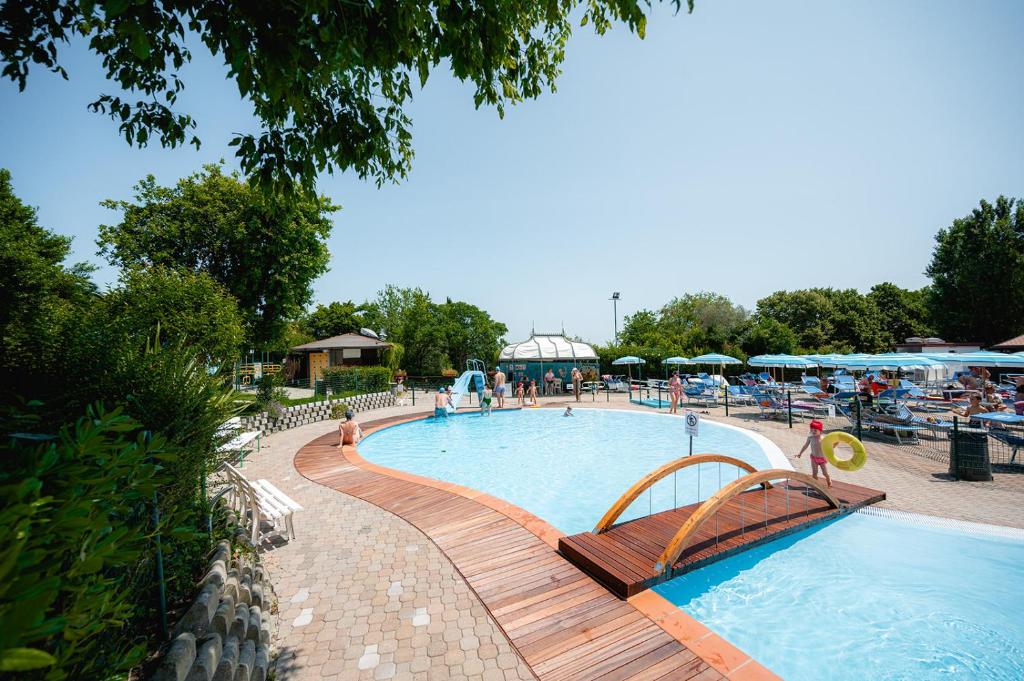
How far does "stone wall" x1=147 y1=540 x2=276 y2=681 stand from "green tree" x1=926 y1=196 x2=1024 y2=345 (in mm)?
51604

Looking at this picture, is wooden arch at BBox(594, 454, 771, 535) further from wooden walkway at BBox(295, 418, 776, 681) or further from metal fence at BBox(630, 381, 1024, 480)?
metal fence at BBox(630, 381, 1024, 480)

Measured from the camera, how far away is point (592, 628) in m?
3.97

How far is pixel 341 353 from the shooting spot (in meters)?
34.6

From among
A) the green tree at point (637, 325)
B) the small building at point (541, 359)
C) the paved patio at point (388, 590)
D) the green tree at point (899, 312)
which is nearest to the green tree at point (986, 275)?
the green tree at point (899, 312)

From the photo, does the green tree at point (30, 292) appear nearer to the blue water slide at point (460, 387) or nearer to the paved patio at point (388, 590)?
the paved patio at point (388, 590)

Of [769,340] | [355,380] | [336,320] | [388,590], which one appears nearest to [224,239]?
[355,380]

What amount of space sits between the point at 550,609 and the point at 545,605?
0.08 meters

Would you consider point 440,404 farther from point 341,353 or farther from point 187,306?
point 341,353

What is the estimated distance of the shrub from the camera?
20.2 metres

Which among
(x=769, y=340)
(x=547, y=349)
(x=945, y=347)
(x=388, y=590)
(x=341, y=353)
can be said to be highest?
(x=769, y=340)

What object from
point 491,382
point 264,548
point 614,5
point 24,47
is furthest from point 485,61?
point 491,382

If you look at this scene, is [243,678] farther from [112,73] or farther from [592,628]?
[112,73]

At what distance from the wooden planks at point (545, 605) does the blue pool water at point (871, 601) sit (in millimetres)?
1345

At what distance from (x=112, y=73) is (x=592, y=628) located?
6.68 meters
